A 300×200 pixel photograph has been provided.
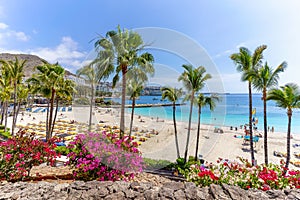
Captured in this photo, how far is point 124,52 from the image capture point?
7.74 metres

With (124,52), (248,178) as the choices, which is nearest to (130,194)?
(248,178)

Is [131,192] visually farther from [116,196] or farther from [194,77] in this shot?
[194,77]

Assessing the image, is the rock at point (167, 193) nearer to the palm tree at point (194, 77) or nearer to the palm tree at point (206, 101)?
the palm tree at point (194, 77)

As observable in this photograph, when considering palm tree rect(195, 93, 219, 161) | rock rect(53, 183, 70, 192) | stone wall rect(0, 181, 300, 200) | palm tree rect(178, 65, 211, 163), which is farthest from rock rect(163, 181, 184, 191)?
palm tree rect(195, 93, 219, 161)

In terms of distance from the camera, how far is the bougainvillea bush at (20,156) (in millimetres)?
3896

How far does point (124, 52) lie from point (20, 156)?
5.78 meters

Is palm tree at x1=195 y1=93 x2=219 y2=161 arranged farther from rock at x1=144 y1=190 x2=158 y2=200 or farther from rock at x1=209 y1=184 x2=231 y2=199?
rock at x1=144 y1=190 x2=158 y2=200

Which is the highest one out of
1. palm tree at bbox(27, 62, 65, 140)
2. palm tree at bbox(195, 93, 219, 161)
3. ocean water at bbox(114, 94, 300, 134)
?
palm tree at bbox(27, 62, 65, 140)

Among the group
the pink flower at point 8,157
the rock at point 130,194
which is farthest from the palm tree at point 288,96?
the pink flower at point 8,157

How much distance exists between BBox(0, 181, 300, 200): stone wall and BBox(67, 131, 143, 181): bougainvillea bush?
25.6 inches

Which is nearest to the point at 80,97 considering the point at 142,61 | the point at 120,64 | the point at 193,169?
the point at 120,64

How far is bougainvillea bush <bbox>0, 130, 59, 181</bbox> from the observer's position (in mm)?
3896

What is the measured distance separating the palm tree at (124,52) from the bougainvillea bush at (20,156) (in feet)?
12.9

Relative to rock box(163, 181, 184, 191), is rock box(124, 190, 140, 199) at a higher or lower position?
lower
